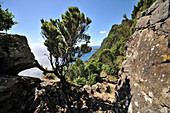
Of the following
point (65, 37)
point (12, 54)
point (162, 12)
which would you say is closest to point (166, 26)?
point (162, 12)

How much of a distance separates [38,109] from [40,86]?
2.17 metres

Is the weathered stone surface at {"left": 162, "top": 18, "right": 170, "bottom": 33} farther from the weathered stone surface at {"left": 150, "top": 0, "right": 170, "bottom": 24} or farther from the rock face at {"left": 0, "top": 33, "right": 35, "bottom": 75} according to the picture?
the rock face at {"left": 0, "top": 33, "right": 35, "bottom": 75}

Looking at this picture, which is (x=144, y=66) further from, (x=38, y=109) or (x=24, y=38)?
(x=24, y=38)

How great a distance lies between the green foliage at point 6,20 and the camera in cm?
475

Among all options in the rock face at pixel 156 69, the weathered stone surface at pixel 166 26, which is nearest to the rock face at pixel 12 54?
the rock face at pixel 156 69

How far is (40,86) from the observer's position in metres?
6.26

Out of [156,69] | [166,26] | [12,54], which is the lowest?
[156,69]

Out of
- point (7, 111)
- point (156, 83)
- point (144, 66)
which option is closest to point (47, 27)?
point (7, 111)

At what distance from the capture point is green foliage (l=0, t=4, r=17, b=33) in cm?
475

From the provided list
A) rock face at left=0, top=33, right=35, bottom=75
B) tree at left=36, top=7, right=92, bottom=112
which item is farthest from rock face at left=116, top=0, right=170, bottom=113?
rock face at left=0, top=33, right=35, bottom=75

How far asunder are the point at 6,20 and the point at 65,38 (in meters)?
5.36

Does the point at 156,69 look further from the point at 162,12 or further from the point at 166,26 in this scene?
the point at 162,12

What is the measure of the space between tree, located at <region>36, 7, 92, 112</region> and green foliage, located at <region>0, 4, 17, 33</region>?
2384 mm

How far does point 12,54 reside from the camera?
18.4 feet
